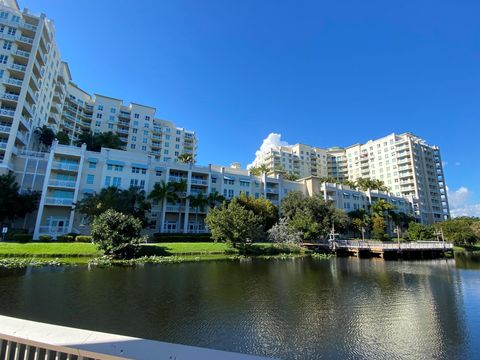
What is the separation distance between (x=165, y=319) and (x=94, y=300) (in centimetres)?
537

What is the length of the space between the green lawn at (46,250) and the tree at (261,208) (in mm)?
28248

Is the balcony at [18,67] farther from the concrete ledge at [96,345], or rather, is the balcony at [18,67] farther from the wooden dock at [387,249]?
the concrete ledge at [96,345]

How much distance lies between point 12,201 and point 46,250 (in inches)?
579

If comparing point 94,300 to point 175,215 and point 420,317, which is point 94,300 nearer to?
point 420,317

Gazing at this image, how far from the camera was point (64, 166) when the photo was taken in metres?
49.5

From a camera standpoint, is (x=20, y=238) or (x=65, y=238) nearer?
(x=20, y=238)

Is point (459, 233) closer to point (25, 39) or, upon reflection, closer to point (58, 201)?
point (58, 201)

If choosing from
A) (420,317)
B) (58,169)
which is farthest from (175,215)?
(420,317)

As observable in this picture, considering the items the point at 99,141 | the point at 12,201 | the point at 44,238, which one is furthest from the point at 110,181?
the point at 99,141

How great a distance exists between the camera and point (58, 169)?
49.3 m

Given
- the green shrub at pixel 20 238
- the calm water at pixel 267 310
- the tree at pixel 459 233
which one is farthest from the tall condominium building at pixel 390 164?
the calm water at pixel 267 310

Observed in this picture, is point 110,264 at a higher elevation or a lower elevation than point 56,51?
lower

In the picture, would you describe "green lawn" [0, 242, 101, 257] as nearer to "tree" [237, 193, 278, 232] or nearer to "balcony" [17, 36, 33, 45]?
"tree" [237, 193, 278, 232]

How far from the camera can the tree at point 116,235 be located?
32.3 m
